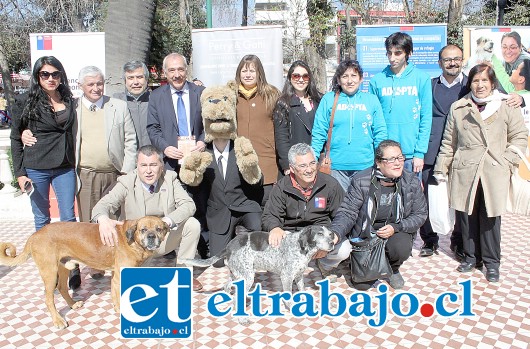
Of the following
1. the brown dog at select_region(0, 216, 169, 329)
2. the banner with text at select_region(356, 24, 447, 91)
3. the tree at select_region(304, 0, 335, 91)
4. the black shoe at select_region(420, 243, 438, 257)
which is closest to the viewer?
the brown dog at select_region(0, 216, 169, 329)

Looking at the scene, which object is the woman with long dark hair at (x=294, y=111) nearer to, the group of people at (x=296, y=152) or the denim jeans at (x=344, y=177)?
the group of people at (x=296, y=152)

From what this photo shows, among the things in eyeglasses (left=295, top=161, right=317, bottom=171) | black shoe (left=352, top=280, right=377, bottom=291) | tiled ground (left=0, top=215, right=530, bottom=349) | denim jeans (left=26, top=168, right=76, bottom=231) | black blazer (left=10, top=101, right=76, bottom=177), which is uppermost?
black blazer (left=10, top=101, right=76, bottom=177)

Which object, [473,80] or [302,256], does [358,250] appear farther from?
[473,80]

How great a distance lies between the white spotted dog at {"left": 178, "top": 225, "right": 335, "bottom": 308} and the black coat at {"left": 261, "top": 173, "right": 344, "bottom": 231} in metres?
0.22

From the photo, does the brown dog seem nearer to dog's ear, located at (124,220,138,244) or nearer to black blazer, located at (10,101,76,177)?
dog's ear, located at (124,220,138,244)

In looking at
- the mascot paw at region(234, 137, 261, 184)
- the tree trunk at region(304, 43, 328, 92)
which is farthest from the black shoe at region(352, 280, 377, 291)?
the tree trunk at region(304, 43, 328, 92)

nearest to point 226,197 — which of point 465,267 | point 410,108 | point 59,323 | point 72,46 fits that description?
point 59,323

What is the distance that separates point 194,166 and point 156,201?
0.44 meters

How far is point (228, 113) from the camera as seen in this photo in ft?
12.2

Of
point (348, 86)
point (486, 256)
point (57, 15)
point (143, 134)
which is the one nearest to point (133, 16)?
point (143, 134)

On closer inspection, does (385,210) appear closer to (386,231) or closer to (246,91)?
(386,231)

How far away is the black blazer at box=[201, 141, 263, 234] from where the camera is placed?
13.0 feet

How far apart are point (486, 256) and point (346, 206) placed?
129 cm

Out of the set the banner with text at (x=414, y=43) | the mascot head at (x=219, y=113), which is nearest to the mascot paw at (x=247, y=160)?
the mascot head at (x=219, y=113)
